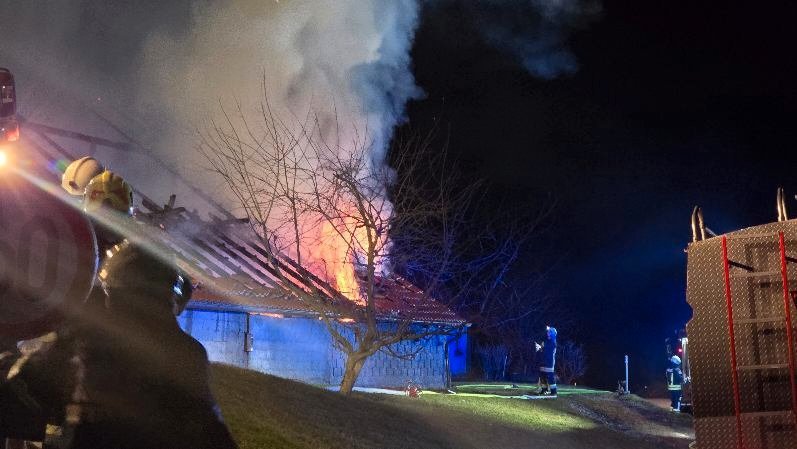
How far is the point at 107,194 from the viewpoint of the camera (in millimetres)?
3172

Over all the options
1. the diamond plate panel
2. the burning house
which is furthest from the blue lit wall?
the diamond plate panel

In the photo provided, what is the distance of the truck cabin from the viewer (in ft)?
12.9

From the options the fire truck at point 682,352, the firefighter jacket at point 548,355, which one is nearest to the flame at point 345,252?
the firefighter jacket at point 548,355

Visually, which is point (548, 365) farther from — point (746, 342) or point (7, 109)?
point (7, 109)

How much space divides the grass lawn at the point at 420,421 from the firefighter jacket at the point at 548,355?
104cm

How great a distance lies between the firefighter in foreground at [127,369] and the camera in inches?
112

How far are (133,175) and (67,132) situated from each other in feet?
6.90

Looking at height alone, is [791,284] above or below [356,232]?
below

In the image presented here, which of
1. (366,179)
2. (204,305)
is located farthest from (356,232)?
(204,305)

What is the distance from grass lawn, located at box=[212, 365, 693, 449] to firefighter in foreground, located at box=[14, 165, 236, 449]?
4.53m

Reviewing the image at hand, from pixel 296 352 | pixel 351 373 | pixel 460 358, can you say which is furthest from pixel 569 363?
pixel 351 373

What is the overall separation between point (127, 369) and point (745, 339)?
13.6 ft

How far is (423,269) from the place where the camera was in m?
14.4

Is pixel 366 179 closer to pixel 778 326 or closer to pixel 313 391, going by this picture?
pixel 313 391
